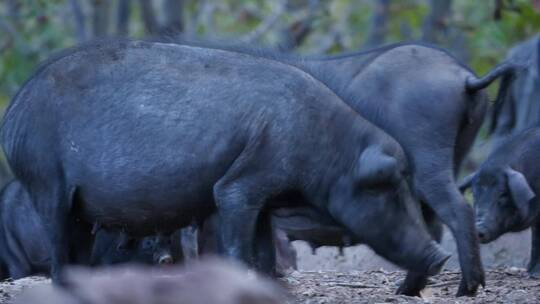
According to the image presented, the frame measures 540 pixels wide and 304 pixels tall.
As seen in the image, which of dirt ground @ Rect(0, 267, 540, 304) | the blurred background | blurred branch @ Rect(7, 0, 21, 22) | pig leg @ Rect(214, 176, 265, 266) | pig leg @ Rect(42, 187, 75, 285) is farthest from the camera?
blurred branch @ Rect(7, 0, 21, 22)

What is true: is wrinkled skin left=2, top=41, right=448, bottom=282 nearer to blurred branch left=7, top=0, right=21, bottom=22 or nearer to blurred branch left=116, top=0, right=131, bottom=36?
blurred branch left=116, top=0, right=131, bottom=36

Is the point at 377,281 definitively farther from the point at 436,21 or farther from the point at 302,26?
the point at 302,26

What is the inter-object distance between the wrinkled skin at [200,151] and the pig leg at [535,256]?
260 centimetres

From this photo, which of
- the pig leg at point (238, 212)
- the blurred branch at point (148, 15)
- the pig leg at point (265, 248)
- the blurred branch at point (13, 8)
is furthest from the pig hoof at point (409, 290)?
the blurred branch at point (13, 8)

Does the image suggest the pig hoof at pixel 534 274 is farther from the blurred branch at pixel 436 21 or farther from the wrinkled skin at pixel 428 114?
the blurred branch at pixel 436 21

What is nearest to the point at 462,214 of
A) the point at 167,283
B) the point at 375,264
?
the point at 375,264

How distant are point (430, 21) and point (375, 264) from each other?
502cm

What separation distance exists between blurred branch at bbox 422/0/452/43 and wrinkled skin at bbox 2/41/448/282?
8403 mm

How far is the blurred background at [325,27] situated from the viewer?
12.9 m

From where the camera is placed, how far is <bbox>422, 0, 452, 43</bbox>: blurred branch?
15.6 metres

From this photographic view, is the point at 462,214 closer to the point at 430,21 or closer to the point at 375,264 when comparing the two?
the point at 375,264

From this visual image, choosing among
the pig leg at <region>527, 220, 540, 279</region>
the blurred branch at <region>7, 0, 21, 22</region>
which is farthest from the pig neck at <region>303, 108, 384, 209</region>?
the blurred branch at <region>7, 0, 21, 22</region>

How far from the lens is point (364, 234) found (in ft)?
23.6

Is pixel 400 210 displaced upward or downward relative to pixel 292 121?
downward
